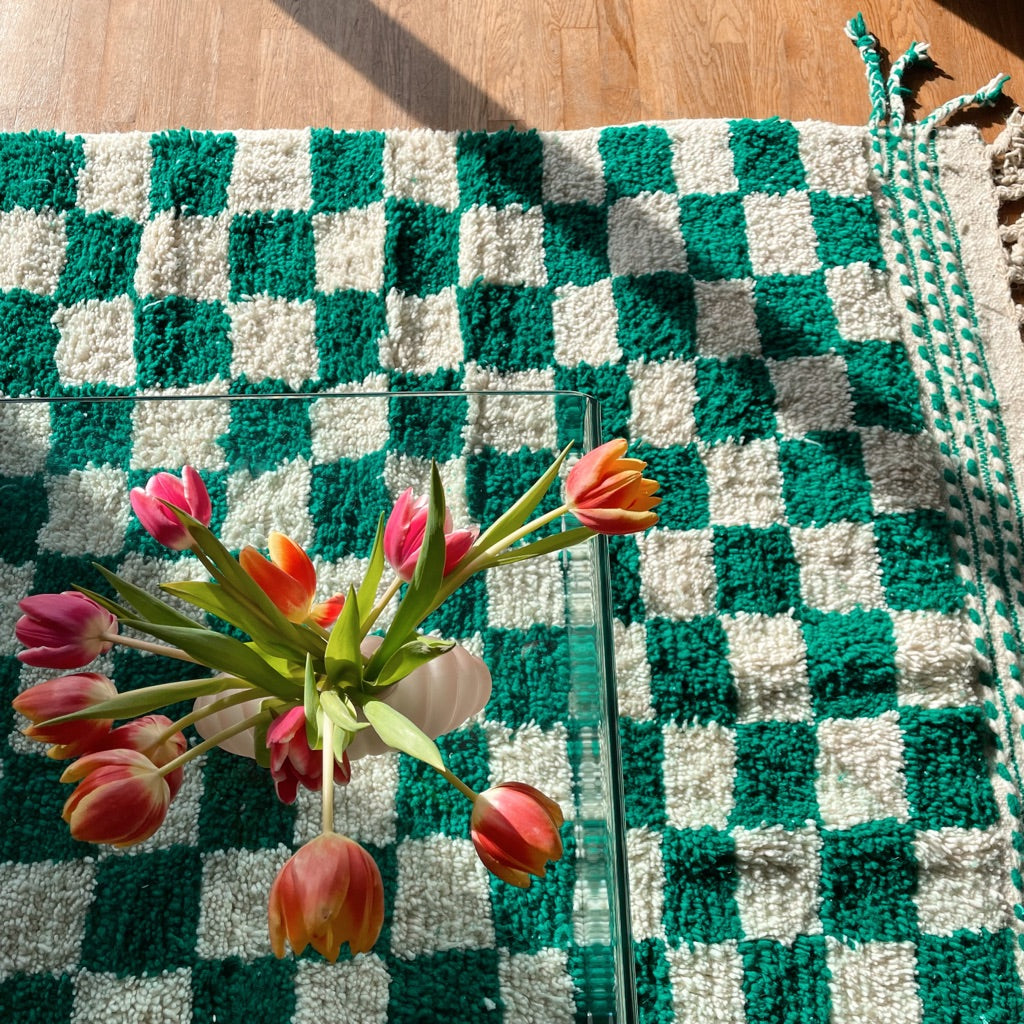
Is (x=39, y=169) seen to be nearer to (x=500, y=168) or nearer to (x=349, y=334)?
(x=349, y=334)

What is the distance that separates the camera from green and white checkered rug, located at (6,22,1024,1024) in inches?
25.7

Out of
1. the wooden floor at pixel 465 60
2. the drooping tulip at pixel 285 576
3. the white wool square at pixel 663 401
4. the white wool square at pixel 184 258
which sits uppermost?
the wooden floor at pixel 465 60

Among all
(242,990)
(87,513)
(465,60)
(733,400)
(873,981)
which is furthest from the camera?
(465,60)

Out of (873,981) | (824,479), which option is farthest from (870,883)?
(824,479)

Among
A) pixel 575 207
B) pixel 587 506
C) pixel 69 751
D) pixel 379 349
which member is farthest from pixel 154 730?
pixel 575 207

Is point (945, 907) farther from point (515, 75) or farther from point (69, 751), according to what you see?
point (515, 75)

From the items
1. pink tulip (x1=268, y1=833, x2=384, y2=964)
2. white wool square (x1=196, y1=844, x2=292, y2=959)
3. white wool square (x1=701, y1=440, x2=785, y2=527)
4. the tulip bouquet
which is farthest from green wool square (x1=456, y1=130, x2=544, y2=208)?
pink tulip (x1=268, y1=833, x2=384, y2=964)

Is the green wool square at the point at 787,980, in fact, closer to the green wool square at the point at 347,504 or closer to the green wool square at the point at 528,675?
the green wool square at the point at 528,675

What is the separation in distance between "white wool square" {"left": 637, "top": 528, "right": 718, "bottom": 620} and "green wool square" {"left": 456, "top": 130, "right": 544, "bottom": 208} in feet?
1.59

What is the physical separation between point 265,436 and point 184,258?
53cm

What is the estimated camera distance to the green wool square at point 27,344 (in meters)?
1.14

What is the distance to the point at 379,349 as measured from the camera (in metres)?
1.15

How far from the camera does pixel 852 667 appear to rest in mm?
1015

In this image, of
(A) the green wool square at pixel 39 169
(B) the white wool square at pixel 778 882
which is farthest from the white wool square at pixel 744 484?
(A) the green wool square at pixel 39 169
